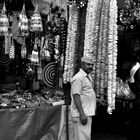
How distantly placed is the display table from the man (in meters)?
0.75

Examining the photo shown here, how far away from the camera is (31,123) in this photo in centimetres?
498

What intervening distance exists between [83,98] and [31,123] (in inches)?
45.5

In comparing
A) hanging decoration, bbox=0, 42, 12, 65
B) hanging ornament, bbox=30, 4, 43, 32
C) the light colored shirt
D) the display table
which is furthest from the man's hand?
hanging decoration, bbox=0, 42, 12, 65

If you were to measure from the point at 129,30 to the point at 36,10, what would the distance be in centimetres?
166

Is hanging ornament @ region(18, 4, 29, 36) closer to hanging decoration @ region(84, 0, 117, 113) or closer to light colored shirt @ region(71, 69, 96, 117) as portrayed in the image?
hanging decoration @ region(84, 0, 117, 113)

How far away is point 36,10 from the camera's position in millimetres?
4996

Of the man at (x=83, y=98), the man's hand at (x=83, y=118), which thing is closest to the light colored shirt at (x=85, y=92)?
the man at (x=83, y=98)

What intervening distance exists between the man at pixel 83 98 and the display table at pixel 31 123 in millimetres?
753

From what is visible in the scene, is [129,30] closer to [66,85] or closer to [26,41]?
[66,85]

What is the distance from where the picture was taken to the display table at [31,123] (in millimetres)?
4883

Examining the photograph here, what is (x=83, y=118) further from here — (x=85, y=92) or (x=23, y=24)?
(x=23, y=24)

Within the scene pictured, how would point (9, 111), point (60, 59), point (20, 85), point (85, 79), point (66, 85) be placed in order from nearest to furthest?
1. point (85, 79)
2. point (9, 111)
3. point (66, 85)
4. point (60, 59)
5. point (20, 85)

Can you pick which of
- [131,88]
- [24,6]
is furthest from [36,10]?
[131,88]

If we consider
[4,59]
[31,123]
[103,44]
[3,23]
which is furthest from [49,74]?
[103,44]
